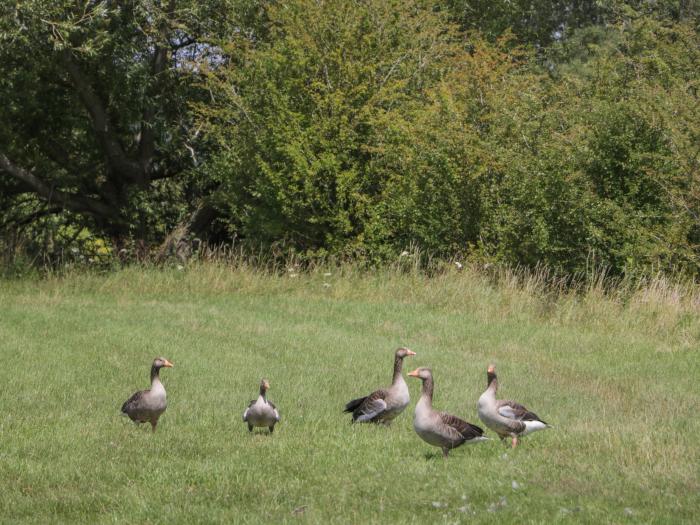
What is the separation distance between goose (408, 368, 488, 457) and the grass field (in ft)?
0.63

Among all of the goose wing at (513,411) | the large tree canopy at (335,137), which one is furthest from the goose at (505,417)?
the large tree canopy at (335,137)

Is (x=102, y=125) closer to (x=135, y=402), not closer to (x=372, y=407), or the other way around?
(x=135, y=402)

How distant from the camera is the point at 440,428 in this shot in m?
9.16

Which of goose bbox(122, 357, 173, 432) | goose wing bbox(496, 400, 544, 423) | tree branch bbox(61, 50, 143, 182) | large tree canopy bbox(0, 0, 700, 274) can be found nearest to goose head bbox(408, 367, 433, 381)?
goose wing bbox(496, 400, 544, 423)

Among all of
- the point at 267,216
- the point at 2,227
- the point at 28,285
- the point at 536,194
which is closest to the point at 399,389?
the point at 536,194

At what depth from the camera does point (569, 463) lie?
30.0 feet

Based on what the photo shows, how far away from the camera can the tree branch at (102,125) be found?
1012 inches

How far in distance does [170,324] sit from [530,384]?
23.4ft

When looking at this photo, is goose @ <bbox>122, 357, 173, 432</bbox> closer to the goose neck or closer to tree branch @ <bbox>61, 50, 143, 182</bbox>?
the goose neck

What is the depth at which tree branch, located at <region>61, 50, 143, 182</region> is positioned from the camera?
25.7 metres

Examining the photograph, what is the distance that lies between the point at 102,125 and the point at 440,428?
19.7 metres

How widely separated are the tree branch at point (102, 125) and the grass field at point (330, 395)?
18.1 ft

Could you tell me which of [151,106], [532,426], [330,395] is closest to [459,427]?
[532,426]

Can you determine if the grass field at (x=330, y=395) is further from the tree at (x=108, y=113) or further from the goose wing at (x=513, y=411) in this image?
the tree at (x=108, y=113)
